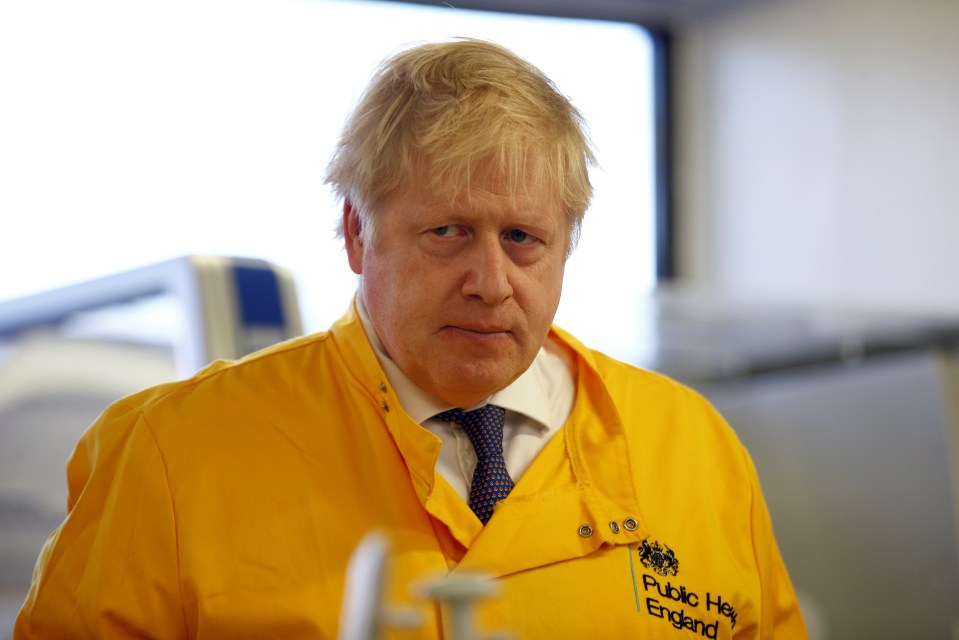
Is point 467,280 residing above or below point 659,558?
above

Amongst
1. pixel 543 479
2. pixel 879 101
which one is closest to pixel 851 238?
pixel 879 101

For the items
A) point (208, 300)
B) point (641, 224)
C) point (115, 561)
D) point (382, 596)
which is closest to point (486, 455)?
point (115, 561)

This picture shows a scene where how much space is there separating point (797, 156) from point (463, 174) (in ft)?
10.8

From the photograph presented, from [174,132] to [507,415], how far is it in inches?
105

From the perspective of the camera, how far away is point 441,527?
1.19m

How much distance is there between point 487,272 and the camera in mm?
1164

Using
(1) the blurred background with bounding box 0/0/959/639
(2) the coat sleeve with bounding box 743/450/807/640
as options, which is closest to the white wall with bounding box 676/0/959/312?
(1) the blurred background with bounding box 0/0/959/639

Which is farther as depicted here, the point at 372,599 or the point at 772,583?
the point at 772,583

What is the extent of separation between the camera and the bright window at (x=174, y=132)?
338 cm

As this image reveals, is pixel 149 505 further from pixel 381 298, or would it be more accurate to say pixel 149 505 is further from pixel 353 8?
pixel 353 8

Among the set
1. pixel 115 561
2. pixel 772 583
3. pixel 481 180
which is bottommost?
pixel 772 583

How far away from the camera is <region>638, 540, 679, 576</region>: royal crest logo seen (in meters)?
1.24

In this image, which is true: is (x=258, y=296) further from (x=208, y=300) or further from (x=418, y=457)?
(x=418, y=457)

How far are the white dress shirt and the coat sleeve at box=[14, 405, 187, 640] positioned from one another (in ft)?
0.91
